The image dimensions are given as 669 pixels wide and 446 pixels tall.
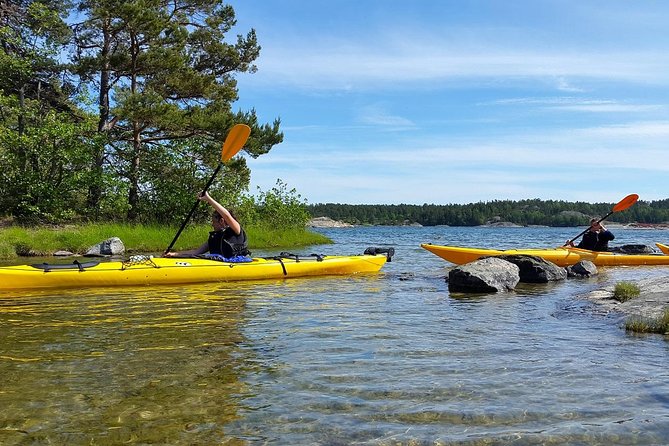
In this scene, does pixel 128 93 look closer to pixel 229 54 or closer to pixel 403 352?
pixel 229 54

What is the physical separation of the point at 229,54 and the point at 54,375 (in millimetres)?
19776

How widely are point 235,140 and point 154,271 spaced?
125 inches

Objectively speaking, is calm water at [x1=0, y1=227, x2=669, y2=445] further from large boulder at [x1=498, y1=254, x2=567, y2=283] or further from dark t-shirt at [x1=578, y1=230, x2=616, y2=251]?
dark t-shirt at [x1=578, y1=230, x2=616, y2=251]

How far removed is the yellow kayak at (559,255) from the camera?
13.9m

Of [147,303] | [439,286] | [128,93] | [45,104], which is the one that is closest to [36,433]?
[147,303]

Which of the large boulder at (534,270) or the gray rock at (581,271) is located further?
the gray rock at (581,271)

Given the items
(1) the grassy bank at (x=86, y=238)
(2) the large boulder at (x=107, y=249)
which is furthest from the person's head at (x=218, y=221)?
(1) the grassy bank at (x=86, y=238)

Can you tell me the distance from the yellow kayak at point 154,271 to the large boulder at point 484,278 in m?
3.01

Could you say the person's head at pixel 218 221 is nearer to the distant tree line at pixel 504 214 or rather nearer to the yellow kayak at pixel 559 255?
the yellow kayak at pixel 559 255

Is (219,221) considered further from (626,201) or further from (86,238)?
(626,201)

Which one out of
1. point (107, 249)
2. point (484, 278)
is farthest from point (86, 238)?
point (484, 278)

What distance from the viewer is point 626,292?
24.8 ft

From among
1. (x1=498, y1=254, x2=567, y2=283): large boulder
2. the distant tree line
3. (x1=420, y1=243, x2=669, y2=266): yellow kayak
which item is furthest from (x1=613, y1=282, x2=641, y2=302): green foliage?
the distant tree line

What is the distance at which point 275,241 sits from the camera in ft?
78.1
